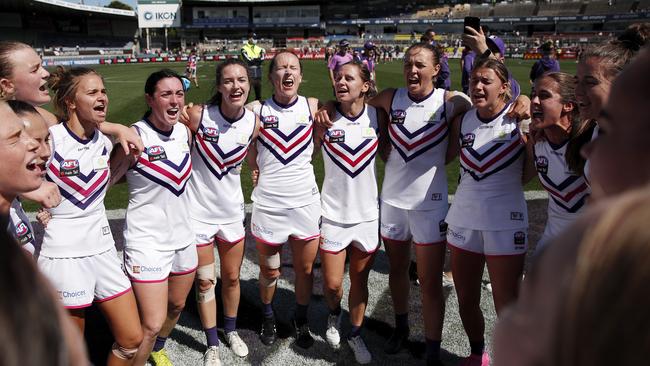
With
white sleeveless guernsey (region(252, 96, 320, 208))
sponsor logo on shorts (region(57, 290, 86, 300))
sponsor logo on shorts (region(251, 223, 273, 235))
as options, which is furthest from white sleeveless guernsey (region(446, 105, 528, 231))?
sponsor logo on shorts (region(57, 290, 86, 300))

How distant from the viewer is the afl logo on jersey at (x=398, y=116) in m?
3.78

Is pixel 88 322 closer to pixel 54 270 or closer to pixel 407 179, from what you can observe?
pixel 54 270

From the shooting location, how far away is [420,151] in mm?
3752

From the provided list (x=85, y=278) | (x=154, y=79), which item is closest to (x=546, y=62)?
(x=154, y=79)

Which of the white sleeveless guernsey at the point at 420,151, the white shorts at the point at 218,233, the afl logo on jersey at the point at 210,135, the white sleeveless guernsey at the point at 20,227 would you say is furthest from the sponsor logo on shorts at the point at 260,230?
the white sleeveless guernsey at the point at 20,227

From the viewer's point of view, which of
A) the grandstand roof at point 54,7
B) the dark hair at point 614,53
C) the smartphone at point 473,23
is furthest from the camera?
the grandstand roof at point 54,7

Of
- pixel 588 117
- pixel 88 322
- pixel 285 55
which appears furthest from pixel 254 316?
pixel 588 117

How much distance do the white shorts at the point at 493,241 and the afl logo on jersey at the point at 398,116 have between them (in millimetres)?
941

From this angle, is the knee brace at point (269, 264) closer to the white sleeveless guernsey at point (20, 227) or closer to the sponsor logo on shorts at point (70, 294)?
the sponsor logo on shorts at point (70, 294)

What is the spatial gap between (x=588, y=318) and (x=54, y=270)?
2.99m

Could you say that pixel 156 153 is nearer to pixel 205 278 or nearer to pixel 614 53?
pixel 205 278

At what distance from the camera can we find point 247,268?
5.37 m

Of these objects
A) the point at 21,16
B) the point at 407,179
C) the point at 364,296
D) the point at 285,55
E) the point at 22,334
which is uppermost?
the point at 21,16

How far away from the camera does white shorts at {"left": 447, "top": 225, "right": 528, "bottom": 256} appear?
3303 millimetres
